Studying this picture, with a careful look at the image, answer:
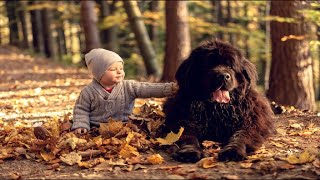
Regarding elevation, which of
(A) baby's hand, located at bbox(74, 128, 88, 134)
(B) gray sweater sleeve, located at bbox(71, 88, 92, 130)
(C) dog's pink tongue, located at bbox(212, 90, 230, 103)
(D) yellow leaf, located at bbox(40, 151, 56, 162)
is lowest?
(D) yellow leaf, located at bbox(40, 151, 56, 162)

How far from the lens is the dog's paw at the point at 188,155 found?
14.1ft

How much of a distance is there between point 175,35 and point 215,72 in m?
7.44

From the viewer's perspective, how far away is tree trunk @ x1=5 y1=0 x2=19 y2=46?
29.7m

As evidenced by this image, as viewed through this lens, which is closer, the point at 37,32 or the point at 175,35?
the point at 175,35

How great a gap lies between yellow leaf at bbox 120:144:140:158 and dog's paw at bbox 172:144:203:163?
469 mm

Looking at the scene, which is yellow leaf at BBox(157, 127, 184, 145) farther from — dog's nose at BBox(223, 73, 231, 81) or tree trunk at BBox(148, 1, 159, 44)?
tree trunk at BBox(148, 1, 159, 44)

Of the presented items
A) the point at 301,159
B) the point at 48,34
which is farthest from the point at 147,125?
the point at 48,34

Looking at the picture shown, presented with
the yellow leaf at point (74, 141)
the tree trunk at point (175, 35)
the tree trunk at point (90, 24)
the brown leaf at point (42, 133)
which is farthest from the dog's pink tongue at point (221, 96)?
the tree trunk at point (90, 24)

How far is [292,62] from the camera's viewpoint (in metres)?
8.77

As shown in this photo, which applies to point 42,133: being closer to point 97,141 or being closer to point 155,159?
point 97,141

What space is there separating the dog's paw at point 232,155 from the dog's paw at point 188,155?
0.20 meters

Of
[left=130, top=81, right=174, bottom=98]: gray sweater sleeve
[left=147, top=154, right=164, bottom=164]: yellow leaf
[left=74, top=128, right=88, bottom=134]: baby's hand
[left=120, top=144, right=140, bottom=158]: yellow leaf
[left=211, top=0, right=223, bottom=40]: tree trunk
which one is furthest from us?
[left=211, top=0, right=223, bottom=40]: tree trunk

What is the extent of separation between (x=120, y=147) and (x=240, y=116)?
136cm

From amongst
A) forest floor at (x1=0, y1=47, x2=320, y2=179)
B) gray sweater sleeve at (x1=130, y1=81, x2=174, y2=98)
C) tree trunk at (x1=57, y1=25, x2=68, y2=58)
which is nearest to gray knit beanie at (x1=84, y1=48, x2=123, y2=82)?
gray sweater sleeve at (x1=130, y1=81, x2=174, y2=98)
